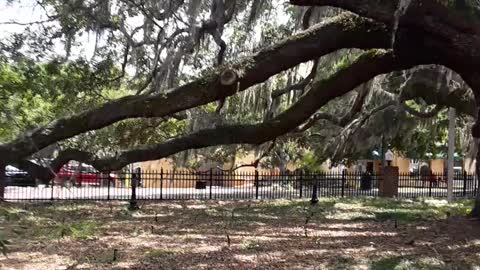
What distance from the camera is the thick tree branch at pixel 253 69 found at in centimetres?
1037

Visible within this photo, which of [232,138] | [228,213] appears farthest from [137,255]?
[228,213]

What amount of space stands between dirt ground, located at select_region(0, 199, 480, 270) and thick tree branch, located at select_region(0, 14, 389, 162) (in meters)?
2.02

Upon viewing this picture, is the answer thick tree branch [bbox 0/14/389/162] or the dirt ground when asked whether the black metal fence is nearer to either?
the dirt ground

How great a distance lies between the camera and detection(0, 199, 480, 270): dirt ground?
7543 mm

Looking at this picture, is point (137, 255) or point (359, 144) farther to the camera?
point (359, 144)

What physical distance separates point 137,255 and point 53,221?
472 cm

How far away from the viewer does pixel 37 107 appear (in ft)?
73.3

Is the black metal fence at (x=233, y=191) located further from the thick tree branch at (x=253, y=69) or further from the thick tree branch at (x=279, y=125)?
the thick tree branch at (x=253, y=69)

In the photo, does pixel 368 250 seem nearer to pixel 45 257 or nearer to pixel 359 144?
pixel 45 257

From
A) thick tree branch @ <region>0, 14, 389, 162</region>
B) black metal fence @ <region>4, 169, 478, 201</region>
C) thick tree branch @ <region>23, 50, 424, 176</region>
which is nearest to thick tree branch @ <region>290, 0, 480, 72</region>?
thick tree branch @ <region>0, 14, 389, 162</region>

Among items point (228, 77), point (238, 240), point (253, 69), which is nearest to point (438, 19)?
point (253, 69)

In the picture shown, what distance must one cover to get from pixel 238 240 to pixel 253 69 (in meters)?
2.88

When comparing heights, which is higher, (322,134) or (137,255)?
(322,134)

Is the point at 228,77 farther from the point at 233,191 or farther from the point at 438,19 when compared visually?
the point at 233,191
